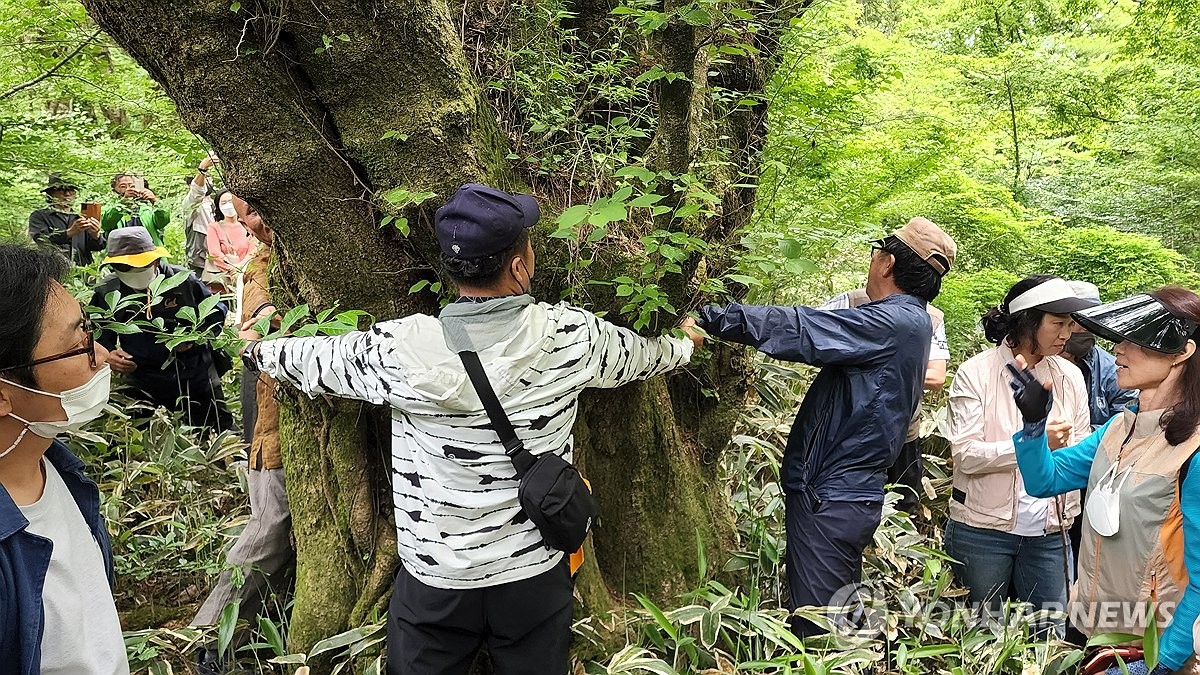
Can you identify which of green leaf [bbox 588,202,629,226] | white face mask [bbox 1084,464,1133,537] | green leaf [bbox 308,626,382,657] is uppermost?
green leaf [bbox 588,202,629,226]

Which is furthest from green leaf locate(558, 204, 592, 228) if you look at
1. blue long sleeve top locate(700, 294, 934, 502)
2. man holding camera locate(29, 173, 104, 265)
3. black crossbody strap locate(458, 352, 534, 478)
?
man holding camera locate(29, 173, 104, 265)

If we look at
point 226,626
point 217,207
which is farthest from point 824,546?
point 217,207

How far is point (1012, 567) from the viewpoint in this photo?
143 inches

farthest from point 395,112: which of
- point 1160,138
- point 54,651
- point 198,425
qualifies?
point 1160,138

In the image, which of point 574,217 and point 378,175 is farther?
point 378,175

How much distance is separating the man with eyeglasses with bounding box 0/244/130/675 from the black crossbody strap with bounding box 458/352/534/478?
96cm

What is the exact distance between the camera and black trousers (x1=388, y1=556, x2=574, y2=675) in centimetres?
230

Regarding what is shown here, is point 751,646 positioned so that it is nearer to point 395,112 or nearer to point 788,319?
point 788,319

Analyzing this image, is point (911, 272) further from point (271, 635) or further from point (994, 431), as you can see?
point (271, 635)

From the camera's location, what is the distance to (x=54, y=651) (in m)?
1.71

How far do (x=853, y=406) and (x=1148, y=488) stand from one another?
989 millimetres

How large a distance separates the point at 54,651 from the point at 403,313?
1.49m

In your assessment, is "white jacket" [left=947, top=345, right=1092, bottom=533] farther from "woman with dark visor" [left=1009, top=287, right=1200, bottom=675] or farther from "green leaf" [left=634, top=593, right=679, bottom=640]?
"green leaf" [left=634, top=593, right=679, bottom=640]

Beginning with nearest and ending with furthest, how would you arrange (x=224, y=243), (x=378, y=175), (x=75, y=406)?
(x=75, y=406) < (x=378, y=175) < (x=224, y=243)
